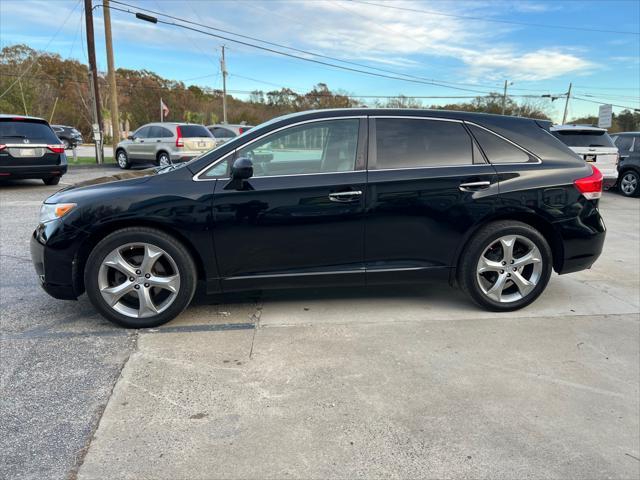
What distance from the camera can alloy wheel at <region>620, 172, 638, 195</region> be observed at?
12125 millimetres

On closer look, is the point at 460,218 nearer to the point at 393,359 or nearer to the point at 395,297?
the point at 395,297

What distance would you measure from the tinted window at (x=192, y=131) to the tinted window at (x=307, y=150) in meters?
11.9

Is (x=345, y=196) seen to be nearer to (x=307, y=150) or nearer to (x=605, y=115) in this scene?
(x=307, y=150)

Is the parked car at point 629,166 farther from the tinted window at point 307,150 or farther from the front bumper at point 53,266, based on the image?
the front bumper at point 53,266

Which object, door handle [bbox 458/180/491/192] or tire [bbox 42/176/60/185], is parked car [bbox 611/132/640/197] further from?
tire [bbox 42/176/60/185]

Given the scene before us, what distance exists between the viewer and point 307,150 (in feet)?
12.6

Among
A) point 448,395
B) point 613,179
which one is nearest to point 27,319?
point 448,395

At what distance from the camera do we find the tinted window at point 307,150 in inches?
147

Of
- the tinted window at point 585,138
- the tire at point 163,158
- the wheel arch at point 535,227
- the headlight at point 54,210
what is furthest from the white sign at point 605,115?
the headlight at point 54,210

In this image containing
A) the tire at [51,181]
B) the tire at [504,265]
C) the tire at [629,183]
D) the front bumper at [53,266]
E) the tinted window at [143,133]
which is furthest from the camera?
the tinted window at [143,133]

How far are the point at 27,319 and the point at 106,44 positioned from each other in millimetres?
17911

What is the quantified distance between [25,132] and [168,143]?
4886mm

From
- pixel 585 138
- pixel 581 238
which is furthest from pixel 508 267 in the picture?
pixel 585 138

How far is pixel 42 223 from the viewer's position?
12.0 feet
